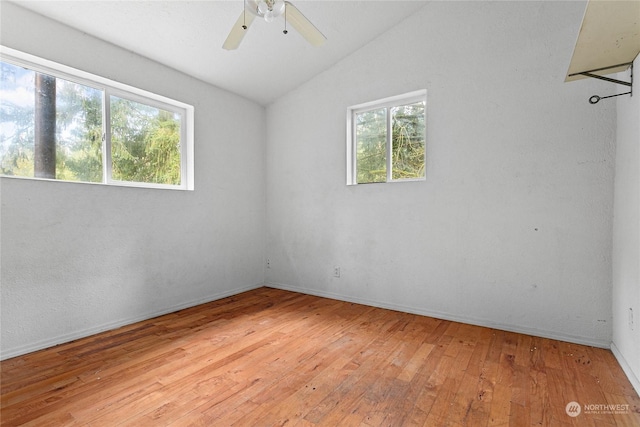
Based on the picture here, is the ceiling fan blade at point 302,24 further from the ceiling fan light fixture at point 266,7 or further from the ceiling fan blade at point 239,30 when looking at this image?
the ceiling fan blade at point 239,30

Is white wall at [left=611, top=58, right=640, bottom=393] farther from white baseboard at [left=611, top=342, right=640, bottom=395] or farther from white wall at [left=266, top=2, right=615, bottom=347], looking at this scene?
white wall at [left=266, top=2, right=615, bottom=347]

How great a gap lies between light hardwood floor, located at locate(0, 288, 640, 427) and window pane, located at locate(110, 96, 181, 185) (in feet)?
4.90

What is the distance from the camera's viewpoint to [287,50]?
322 cm

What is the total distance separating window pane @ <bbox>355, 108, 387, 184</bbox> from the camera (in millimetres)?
3473

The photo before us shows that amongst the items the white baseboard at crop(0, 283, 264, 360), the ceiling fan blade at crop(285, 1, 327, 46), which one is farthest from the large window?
the ceiling fan blade at crop(285, 1, 327, 46)

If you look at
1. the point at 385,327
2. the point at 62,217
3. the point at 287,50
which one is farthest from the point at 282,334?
the point at 287,50

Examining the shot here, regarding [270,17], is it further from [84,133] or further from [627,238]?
[627,238]

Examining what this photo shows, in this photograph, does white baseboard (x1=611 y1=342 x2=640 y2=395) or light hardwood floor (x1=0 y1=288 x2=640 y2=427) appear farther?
white baseboard (x1=611 y1=342 x2=640 y2=395)

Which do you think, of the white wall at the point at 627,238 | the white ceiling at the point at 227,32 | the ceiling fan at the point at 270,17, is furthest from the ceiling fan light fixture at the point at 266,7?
the white wall at the point at 627,238

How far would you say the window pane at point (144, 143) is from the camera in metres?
2.86

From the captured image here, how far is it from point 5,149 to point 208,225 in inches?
70.4

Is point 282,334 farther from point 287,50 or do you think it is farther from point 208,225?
point 287,50

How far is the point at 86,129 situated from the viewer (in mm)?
2652

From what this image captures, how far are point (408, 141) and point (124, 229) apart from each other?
118 inches
